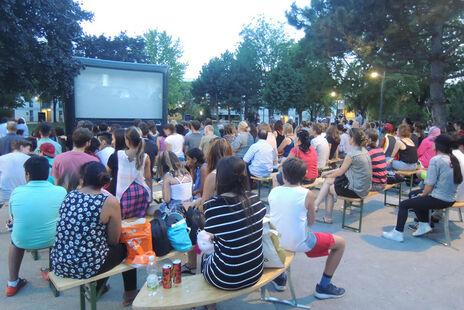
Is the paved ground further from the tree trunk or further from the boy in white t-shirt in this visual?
the tree trunk

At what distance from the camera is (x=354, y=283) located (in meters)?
3.63

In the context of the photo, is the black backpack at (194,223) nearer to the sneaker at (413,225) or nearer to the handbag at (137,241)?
the handbag at (137,241)

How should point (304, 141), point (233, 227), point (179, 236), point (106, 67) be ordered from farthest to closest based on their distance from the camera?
point (106, 67), point (304, 141), point (179, 236), point (233, 227)

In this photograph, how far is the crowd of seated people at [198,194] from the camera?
2494 mm

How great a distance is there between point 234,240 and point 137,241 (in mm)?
1026

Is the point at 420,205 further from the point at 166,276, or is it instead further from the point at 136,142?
the point at 136,142

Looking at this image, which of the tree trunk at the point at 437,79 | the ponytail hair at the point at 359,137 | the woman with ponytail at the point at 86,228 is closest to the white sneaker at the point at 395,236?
the ponytail hair at the point at 359,137

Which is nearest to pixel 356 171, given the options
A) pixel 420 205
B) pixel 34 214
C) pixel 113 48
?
pixel 420 205

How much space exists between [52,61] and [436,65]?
13693 mm

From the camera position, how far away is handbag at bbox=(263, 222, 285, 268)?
284 centimetres

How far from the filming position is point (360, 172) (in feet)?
16.6

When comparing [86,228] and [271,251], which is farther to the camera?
[271,251]

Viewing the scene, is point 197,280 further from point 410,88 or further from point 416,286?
point 410,88

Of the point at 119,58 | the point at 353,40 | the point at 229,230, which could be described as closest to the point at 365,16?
the point at 353,40
